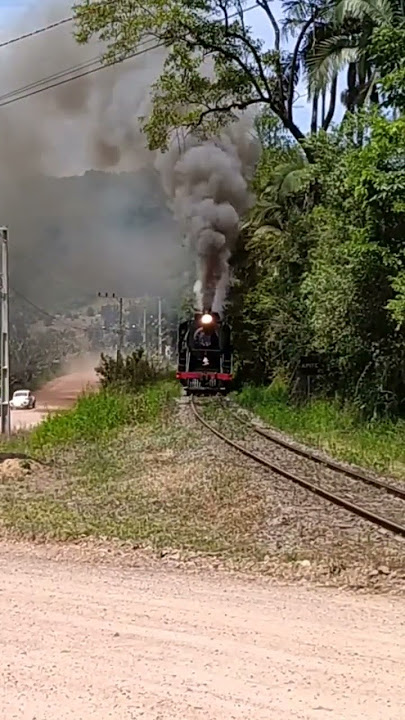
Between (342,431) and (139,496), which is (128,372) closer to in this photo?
(342,431)

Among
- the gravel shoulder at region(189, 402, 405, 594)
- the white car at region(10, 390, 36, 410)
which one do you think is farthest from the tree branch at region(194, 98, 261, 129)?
the white car at region(10, 390, 36, 410)

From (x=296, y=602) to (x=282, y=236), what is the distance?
26646 mm

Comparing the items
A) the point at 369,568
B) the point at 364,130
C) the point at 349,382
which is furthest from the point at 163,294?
the point at 369,568

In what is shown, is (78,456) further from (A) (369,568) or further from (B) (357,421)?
(A) (369,568)

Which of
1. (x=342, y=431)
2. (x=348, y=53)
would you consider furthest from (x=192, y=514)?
(x=348, y=53)

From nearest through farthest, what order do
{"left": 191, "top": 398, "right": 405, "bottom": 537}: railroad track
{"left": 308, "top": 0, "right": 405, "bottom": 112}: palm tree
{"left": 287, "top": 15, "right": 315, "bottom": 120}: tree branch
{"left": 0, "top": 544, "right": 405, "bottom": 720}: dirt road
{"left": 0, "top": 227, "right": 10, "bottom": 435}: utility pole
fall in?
{"left": 0, "top": 544, "right": 405, "bottom": 720}: dirt road < {"left": 191, "top": 398, "right": 405, "bottom": 537}: railroad track < {"left": 0, "top": 227, "right": 10, "bottom": 435}: utility pole < {"left": 308, "top": 0, "right": 405, "bottom": 112}: palm tree < {"left": 287, "top": 15, "right": 315, "bottom": 120}: tree branch

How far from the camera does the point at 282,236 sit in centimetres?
3272

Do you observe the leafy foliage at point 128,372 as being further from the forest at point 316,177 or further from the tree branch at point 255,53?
the tree branch at point 255,53

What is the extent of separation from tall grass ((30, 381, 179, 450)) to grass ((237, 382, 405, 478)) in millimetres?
3262

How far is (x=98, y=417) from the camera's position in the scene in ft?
82.4

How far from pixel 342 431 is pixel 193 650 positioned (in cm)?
1669

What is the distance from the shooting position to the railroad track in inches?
417

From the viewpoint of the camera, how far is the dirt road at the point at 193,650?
4.58 m

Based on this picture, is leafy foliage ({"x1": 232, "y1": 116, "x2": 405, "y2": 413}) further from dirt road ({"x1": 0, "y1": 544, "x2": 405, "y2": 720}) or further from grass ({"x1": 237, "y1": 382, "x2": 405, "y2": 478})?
dirt road ({"x1": 0, "y1": 544, "x2": 405, "y2": 720})
